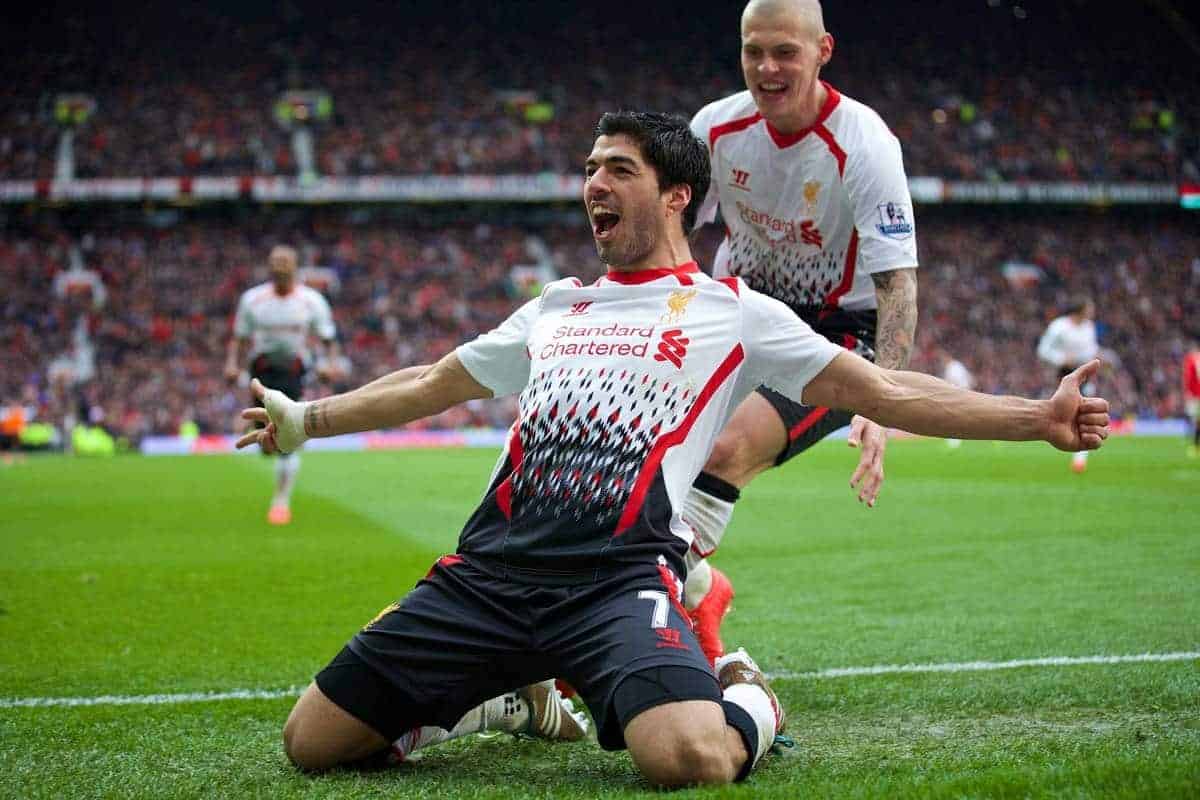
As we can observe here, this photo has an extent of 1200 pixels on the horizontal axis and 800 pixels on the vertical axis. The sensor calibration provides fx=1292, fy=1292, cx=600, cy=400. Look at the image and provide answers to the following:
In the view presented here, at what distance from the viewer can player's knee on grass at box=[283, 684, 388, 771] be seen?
364cm

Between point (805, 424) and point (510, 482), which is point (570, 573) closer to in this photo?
point (510, 482)

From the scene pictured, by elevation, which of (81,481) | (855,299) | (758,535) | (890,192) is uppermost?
(890,192)

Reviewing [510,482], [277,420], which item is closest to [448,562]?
[510,482]

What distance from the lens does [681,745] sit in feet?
10.8

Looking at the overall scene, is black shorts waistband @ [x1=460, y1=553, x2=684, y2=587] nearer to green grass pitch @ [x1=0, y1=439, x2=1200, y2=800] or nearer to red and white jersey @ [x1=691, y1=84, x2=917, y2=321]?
green grass pitch @ [x1=0, y1=439, x2=1200, y2=800]

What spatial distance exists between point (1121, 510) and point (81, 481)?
43.8ft

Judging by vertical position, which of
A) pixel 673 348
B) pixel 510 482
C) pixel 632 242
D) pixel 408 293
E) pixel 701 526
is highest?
pixel 632 242

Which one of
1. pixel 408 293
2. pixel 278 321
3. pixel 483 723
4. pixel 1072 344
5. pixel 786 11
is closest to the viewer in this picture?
pixel 483 723

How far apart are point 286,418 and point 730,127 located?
211 cm

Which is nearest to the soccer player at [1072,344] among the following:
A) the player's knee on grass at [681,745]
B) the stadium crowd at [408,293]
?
the player's knee on grass at [681,745]

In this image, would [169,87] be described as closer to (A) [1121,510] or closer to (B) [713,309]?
(A) [1121,510]

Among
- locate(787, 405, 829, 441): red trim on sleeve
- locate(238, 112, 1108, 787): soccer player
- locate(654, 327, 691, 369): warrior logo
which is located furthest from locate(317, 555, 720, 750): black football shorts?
locate(787, 405, 829, 441): red trim on sleeve

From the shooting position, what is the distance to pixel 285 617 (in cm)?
676

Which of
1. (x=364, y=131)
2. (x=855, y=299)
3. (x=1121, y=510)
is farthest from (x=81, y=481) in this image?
(x=364, y=131)
